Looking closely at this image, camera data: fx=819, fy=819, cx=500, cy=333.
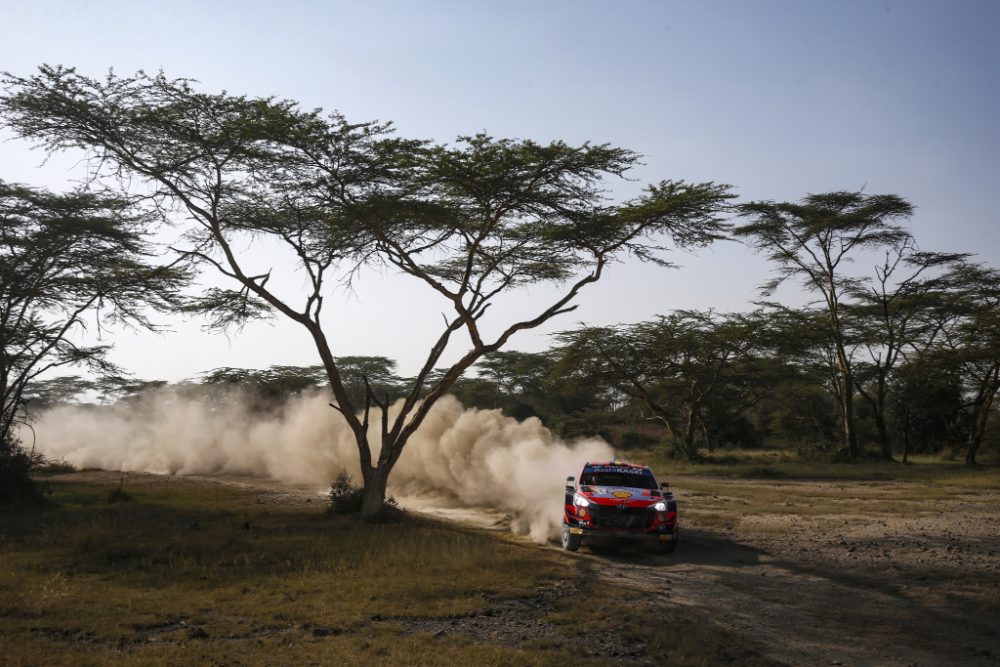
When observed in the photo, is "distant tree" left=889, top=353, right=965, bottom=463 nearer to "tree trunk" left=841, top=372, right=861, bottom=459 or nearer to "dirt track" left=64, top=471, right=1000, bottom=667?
"tree trunk" left=841, top=372, right=861, bottom=459

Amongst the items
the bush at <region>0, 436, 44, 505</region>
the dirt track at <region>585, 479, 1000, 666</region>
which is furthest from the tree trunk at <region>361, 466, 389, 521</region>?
the bush at <region>0, 436, 44, 505</region>

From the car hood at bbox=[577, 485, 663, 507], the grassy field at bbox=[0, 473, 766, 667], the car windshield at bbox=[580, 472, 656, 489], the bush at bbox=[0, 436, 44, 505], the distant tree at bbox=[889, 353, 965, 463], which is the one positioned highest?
the distant tree at bbox=[889, 353, 965, 463]

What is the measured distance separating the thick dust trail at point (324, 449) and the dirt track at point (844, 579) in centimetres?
461

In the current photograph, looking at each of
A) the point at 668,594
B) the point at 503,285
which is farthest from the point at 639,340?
the point at 668,594

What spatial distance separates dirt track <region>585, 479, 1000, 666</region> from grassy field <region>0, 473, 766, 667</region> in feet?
3.17

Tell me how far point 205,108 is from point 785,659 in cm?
1656

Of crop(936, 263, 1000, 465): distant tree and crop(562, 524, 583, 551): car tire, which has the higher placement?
crop(936, 263, 1000, 465): distant tree

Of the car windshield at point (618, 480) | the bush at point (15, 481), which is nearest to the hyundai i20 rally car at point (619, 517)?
the car windshield at point (618, 480)

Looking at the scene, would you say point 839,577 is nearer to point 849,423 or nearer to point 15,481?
point 15,481

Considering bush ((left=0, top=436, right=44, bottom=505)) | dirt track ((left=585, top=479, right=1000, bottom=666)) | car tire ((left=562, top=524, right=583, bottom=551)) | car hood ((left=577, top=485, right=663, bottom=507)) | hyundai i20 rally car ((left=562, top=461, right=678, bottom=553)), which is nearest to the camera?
dirt track ((left=585, top=479, right=1000, bottom=666))

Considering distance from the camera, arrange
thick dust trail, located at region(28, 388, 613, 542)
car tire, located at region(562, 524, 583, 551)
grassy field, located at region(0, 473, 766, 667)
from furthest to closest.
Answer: thick dust trail, located at region(28, 388, 613, 542) < car tire, located at region(562, 524, 583, 551) < grassy field, located at region(0, 473, 766, 667)

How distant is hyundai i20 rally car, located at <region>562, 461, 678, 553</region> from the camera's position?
1537cm

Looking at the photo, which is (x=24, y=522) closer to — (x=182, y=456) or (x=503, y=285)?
(x=503, y=285)

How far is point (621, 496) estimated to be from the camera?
15.8 meters
